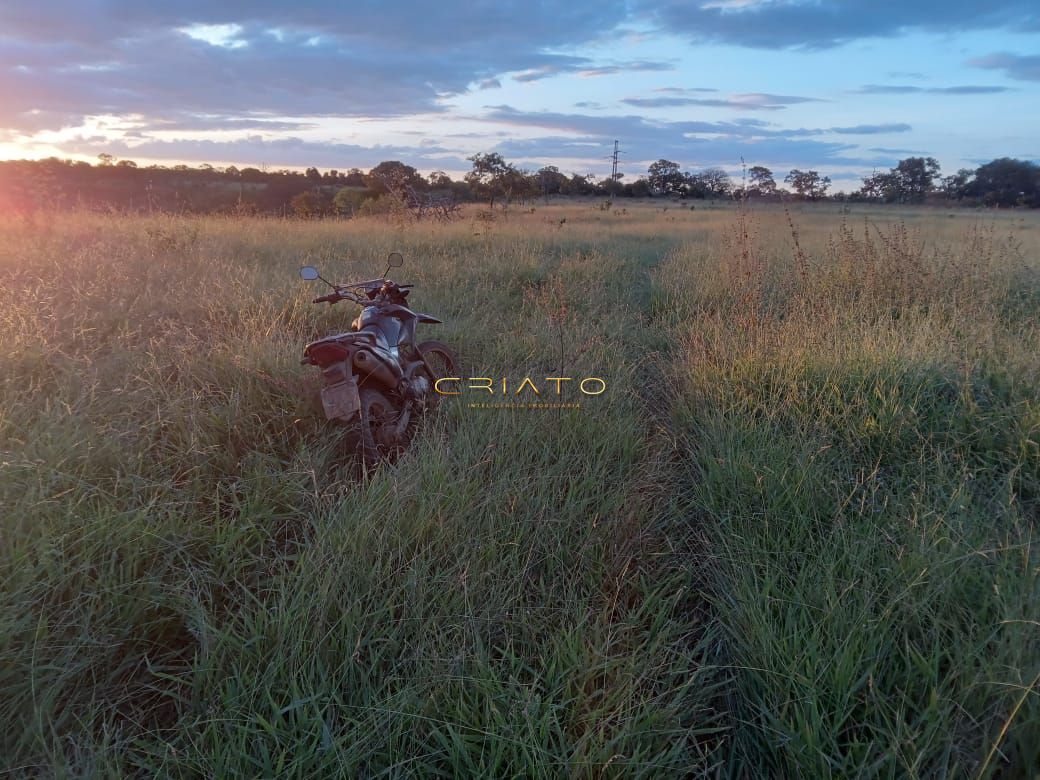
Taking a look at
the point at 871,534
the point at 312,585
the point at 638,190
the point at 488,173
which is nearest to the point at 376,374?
the point at 312,585

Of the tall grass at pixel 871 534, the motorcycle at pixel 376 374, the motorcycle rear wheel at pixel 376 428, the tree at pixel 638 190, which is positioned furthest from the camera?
the tree at pixel 638 190

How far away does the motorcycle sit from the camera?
113 inches

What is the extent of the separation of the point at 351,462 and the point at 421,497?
797 mm

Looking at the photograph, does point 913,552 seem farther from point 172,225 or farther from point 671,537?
point 172,225

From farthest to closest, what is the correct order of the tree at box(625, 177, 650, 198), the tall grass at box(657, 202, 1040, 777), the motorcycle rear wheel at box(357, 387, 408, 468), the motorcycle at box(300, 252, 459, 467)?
the tree at box(625, 177, 650, 198) → the motorcycle rear wheel at box(357, 387, 408, 468) → the motorcycle at box(300, 252, 459, 467) → the tall grass at box(657, 202, 1040, 777)

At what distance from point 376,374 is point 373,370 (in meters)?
0.05

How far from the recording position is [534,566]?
7.80 ft

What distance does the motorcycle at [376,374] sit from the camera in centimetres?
288

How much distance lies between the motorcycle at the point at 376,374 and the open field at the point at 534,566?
0.64ft

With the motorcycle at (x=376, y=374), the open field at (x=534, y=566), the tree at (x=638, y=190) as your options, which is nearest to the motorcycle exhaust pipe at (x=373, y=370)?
the motorcycle at (x=376, y=374)

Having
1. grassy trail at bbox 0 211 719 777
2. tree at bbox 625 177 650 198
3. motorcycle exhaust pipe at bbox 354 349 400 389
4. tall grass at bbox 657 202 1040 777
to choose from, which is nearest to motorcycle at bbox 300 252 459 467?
motorcycle exhaust pipe at bbox 354 349 400 389

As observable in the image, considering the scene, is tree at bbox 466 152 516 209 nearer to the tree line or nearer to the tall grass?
the tree line

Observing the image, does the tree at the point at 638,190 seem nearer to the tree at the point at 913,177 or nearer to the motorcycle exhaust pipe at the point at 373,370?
the tree at the point at 913,177

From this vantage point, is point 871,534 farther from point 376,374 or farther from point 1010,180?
point 1010,180
